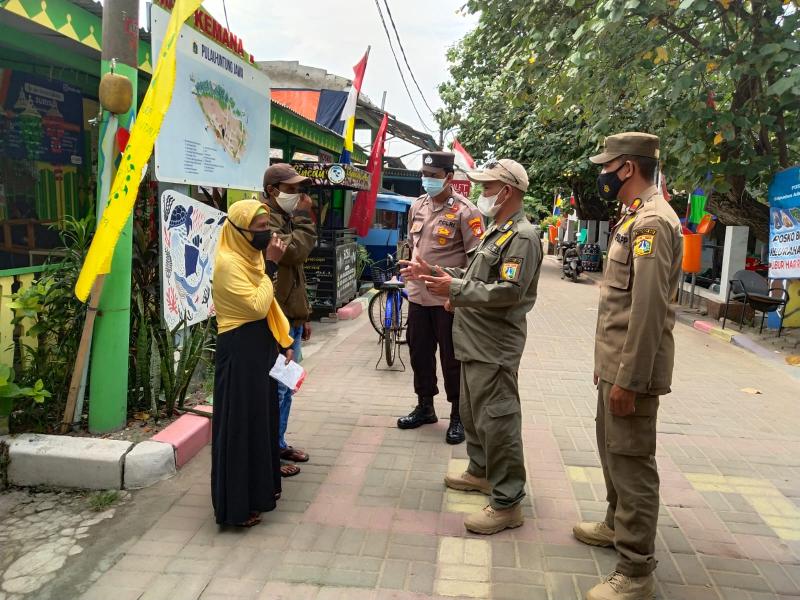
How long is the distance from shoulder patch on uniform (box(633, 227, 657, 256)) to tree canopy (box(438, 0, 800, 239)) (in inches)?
153

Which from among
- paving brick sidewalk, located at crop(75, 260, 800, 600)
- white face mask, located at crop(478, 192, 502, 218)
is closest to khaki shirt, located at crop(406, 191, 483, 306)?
white face mask, located at crop(478, 192, 502, 218)

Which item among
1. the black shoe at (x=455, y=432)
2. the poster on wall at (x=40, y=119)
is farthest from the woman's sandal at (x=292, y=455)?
the poster on wall at (x=40, y=119)

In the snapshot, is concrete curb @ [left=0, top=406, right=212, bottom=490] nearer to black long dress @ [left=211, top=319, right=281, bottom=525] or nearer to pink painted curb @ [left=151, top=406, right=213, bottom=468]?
pink painted curb @ [left=151, top=406, right=213, bottom=468]

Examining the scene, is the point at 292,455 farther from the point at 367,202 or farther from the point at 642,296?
the point at 367,202

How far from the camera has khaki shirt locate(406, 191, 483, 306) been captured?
13.9 ft

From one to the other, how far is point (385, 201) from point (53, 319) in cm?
1113

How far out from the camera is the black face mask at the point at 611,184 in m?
2.68

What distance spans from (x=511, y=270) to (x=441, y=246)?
1362 millimetres

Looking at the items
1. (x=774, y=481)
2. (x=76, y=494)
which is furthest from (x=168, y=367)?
(x=774, y=481)

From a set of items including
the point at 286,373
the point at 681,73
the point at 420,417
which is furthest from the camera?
the point at 681,73

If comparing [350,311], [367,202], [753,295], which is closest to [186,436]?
[350,311]

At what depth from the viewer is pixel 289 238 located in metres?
3.48

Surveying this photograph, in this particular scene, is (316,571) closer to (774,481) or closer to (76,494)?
Answer: (76,494)

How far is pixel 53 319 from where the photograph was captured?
3830 millimetres
